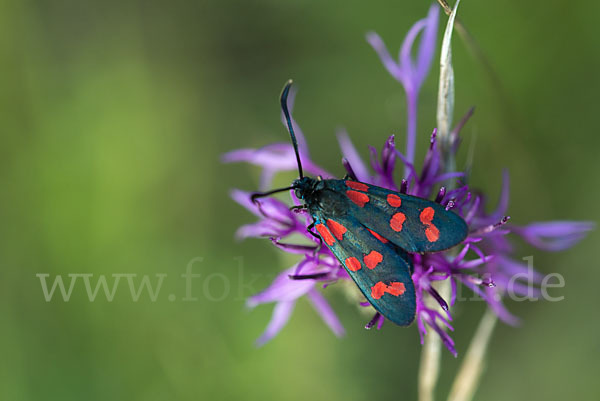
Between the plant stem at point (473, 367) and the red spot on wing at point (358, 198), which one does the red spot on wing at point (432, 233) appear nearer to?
the red spot on wing at point (358, 198)

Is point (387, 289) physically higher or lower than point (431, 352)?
higher

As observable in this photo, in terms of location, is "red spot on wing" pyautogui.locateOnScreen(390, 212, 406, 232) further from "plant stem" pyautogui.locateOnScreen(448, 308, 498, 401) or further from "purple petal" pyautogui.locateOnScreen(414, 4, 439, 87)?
"plant stem" pyautogui.locateOnScreen(448, 308, 498, 401)

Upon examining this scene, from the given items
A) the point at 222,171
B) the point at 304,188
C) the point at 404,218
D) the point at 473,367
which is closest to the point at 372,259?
the point at 404,218

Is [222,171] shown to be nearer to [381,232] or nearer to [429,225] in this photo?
[381,232]

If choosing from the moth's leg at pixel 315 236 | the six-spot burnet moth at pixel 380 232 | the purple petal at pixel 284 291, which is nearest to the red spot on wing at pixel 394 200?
the six-spot burnet moth at pixel 380 232

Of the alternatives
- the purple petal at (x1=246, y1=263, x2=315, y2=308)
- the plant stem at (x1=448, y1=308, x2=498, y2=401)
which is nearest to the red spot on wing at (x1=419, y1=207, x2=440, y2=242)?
the purple petal at (x1=246, y1=263, x2=315, y2=308)

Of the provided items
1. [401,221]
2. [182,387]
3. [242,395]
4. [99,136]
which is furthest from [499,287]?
[99,136]
